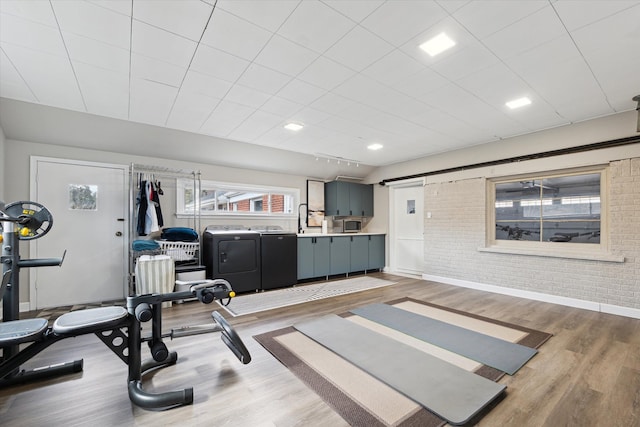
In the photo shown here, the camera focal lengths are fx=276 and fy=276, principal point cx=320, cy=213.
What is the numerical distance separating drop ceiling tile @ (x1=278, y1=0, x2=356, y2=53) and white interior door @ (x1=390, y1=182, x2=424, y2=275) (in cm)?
444

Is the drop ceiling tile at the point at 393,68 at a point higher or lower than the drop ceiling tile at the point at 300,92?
higher

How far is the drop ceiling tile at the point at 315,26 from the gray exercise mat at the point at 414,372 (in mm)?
2533

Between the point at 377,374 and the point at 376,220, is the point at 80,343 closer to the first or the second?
the point at 377,374

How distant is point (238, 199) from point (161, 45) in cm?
356

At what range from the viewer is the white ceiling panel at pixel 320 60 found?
181 centimetres

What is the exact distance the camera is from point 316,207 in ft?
21.2

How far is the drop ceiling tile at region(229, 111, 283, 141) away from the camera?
3543 millimetres

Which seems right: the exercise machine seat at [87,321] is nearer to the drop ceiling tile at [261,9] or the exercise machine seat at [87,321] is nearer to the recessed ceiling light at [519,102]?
the drop ceiling tile at [261,9]

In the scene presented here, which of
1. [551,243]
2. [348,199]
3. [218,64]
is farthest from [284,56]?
[551,243]

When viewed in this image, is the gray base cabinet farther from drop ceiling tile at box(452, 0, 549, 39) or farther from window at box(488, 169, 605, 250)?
drop ceiling tile at box(452, 0, 549, 39)

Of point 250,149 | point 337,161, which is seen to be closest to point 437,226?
point 337,161

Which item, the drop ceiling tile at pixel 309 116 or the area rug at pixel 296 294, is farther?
the area rug at pixel 296 294

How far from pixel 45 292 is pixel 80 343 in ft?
6.11

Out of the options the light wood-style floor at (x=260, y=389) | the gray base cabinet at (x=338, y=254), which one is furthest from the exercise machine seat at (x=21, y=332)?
the gray base cabinet at (x=338, y=254)
